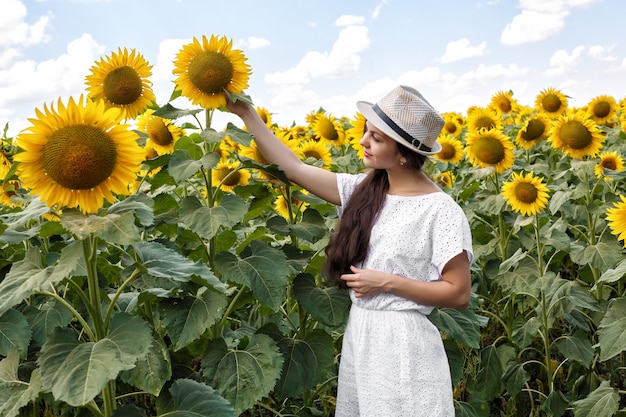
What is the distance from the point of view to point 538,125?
504cm

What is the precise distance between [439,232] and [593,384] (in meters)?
2.00

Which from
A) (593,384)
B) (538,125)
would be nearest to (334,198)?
(593,384)

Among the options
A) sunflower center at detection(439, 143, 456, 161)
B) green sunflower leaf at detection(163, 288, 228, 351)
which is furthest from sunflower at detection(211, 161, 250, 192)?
sunflower center at detection(439, 143, 456, 161)

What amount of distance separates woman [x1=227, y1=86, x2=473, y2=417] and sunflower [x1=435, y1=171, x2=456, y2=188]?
9.51ft

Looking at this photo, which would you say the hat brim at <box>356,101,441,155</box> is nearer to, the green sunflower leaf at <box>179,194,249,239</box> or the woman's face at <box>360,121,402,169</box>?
the woman's face at <box>360,121,402,169</box>

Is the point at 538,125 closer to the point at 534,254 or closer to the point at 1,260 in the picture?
the point at 534,254

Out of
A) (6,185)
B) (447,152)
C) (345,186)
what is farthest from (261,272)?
(447,152)

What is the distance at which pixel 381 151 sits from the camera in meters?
2.72

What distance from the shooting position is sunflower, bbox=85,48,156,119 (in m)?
2.72

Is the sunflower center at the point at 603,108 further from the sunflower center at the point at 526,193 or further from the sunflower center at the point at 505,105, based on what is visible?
the sunflower center at the point at 526,193

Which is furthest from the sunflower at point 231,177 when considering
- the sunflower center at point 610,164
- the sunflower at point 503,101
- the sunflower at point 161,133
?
the sunflower at point 503,101

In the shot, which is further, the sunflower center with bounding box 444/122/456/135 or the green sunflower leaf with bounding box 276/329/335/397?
the sunflower center with bounding box 444/122/456/135

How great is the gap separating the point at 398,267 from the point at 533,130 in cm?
280

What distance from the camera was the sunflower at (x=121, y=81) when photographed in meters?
2.72
